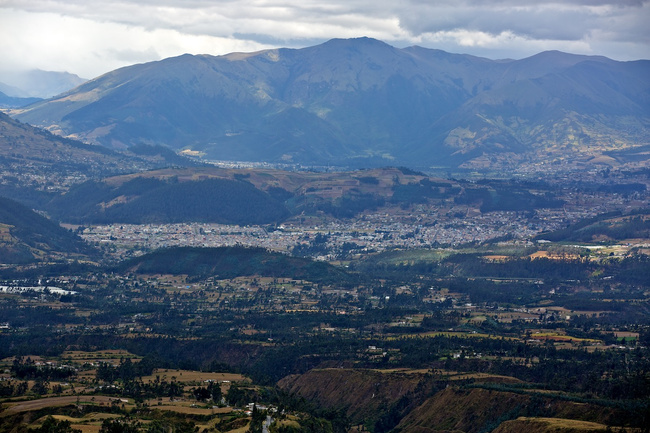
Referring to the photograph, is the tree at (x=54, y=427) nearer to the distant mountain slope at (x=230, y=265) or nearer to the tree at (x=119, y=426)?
the tree at (x=119, y=426)

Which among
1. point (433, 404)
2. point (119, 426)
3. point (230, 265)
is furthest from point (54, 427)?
point (230, 265)

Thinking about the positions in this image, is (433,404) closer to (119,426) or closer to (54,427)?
(119,426)

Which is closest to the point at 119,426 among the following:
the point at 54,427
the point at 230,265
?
the point at 54,427

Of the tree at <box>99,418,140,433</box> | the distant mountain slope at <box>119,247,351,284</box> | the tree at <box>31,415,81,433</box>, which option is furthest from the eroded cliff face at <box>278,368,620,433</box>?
the distant mountain slope at <box>119,247,351,284</box>

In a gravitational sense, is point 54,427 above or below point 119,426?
above

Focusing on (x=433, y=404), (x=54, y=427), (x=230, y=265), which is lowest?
(x=433, y=404)

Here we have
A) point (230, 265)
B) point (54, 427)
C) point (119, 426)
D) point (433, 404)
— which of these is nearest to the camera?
point (54, 427)

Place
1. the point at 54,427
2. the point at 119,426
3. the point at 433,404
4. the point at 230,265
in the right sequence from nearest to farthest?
Answer: the point at 54,427
the point at 119,426
the point at 433,404
the point at 230,265

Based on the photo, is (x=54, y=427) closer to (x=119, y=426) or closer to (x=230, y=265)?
(x=119, y=426)

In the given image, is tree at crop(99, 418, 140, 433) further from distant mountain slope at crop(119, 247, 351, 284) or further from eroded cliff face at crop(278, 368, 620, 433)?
distant mountain slope at crop(119, 247, 351, 284)

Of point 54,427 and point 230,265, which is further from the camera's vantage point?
point 230,265

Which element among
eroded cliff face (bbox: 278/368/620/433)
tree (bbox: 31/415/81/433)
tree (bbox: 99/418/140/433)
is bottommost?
eroded cliff face (bbox: 278/368/620/433)
